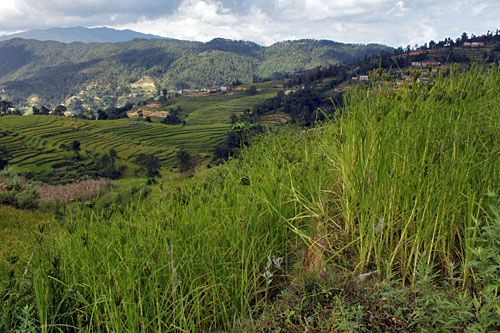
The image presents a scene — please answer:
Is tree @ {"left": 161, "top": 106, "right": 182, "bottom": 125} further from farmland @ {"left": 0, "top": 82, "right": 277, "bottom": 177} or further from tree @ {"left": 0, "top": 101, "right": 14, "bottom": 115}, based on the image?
tree @ {"left": 0, "top": 101, "right": 14, "bottom": 115}

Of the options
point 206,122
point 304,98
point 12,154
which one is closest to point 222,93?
point 206,122

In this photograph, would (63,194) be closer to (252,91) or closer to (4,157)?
(4,157)

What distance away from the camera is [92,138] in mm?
86875

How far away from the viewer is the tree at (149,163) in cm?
6467

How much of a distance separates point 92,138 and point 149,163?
1181 inches

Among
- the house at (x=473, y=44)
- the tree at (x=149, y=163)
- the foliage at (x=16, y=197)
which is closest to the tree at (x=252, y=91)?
the tree at (x=149, y=163)

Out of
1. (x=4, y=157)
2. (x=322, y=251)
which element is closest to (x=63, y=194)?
(x=322, y=251)

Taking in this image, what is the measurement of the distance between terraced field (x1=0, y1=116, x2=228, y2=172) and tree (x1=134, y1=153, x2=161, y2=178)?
2.28m

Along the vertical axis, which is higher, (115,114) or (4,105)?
(4,105)

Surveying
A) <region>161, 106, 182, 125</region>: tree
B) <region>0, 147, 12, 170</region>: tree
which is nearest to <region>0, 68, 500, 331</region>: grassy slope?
<region>0, 147, 12, 170</region>: tree

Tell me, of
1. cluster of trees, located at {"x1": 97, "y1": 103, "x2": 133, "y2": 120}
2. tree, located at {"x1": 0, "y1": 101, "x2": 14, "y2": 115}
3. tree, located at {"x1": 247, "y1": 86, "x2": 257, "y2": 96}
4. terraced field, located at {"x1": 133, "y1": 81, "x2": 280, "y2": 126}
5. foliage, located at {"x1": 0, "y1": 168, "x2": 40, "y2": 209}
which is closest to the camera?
foliage, located at {"x1": 0, "y1": 168, "x2": 40, "y2": 209}

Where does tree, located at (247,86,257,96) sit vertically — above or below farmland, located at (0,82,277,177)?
above

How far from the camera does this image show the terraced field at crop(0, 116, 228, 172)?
68875 millimetres

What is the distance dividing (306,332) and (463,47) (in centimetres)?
13169
